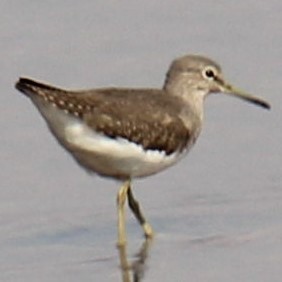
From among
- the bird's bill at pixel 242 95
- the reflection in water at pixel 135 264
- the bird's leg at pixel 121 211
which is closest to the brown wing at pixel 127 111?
the bird's leg at pixel 121 211

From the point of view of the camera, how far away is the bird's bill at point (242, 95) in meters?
10.3

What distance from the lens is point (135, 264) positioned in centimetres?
904

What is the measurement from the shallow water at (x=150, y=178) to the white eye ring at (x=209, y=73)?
23.7 inches

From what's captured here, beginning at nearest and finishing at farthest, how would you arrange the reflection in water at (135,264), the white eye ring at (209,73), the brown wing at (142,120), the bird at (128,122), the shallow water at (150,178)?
the reflection in water at (135,264) < the shallow water at (150,178) < the bird at (128,122) < the brown wing at (142,120) < the white eye ring at (209,73)

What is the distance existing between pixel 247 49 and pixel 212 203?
2276 millimetres

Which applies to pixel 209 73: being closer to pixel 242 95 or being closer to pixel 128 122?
pixel 242 95

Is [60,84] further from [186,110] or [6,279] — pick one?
[6,279]

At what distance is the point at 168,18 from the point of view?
12469 millimetres

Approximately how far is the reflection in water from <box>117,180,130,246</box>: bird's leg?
0.20 ft

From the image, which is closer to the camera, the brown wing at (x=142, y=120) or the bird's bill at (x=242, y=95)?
the brown wing at (x=142, y=120)

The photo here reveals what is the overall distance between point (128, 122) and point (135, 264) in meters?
0.90

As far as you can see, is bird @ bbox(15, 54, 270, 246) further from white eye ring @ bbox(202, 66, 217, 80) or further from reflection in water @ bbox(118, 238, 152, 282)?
reflection in water @ bbox(118, 238, 152, 282)

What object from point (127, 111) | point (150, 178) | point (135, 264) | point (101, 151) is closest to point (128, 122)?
point (127, 111)

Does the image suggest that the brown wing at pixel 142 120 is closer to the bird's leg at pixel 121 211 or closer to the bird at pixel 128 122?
the bird at pixel 128 122
